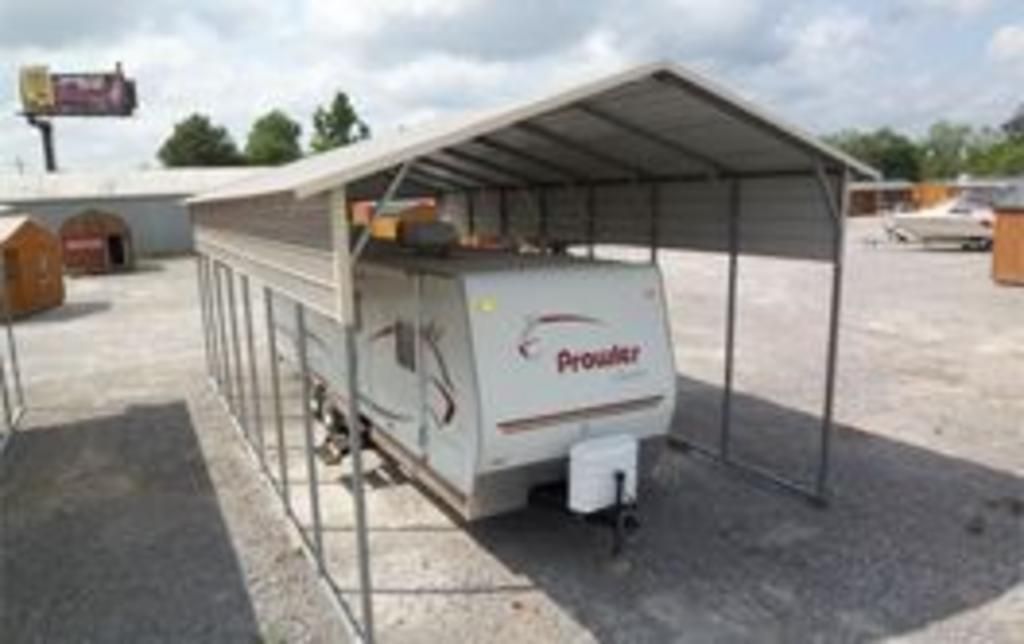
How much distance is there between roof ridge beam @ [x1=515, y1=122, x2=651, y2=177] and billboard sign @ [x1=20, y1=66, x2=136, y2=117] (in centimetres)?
4897

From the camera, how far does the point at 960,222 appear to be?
25297 millimetres

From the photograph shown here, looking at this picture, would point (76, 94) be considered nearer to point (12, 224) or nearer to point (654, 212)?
point (12, 224)

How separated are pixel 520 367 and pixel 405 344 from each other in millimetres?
1186

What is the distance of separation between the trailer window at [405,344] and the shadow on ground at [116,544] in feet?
5.82

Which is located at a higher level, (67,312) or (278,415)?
(278,415)

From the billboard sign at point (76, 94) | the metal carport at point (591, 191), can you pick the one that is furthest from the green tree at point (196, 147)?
the metal carport at point (591, 191)

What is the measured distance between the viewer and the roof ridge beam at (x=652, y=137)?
226 inches

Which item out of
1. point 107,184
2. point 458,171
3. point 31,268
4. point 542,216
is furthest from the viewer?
point 107,184

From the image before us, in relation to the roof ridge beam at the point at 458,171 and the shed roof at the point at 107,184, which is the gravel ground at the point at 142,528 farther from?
the shed roof at the point at 107,184

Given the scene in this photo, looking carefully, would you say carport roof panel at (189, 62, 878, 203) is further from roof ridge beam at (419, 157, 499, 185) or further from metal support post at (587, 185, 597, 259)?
roof ridge beam at (419, 157, 499, 185)

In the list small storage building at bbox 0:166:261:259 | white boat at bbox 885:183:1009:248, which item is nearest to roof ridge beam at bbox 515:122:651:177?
white boat at bbox 885:183:1009:248

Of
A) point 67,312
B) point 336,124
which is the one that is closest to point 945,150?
point 336,124

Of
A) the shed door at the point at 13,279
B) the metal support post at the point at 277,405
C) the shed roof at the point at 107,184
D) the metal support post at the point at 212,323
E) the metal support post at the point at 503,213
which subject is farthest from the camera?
the shed roof at the point at 107,184

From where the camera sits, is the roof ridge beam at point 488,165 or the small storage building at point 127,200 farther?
the small storage building at point 127,200
